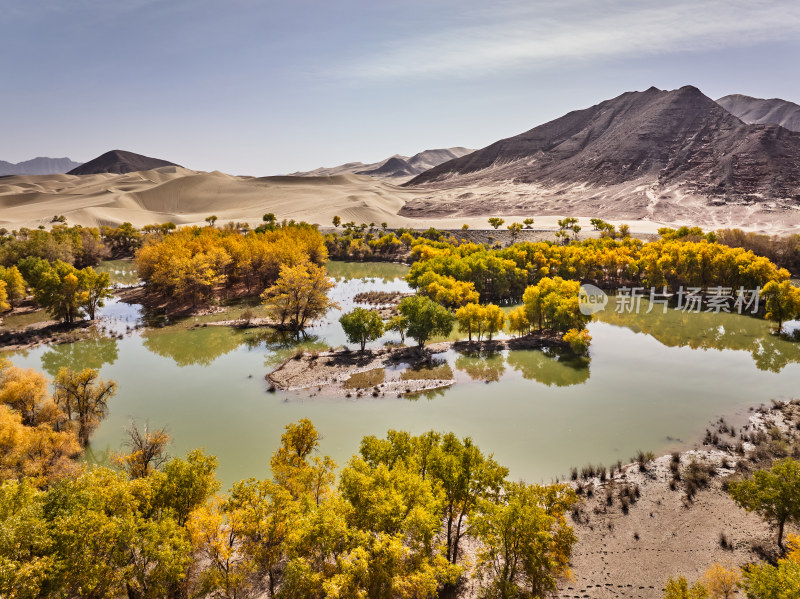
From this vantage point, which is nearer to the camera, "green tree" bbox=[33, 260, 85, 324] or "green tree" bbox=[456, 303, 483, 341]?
"green tree" bbox=[456, 303, 483, 341]

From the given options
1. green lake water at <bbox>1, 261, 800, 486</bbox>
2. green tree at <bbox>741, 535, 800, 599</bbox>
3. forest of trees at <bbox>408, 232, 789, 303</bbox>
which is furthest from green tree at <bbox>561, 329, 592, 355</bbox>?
green tree at <bbox>741, 535, 800, 599</bbox>

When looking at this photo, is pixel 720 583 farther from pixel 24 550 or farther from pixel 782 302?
pixel 782 302

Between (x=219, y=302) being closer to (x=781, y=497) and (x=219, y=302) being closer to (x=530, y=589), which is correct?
(x=530, y=589)

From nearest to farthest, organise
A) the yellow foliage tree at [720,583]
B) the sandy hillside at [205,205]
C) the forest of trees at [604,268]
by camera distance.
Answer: the yellow foliage tree at [720,583], the forest of trees at [604,268], the sandy hillside at [205,205]

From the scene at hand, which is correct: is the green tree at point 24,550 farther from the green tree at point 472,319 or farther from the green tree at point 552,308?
the green tree at point 552,308

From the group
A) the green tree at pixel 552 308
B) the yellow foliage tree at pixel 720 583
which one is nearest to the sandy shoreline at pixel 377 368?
the green tree at pixel 552 308

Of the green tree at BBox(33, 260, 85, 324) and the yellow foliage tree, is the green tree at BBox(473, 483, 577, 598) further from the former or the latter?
the green tree at BBox(33, 260, 85, 324)

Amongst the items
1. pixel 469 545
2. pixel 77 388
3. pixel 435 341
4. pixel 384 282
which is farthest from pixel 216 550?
pixel 384 282
